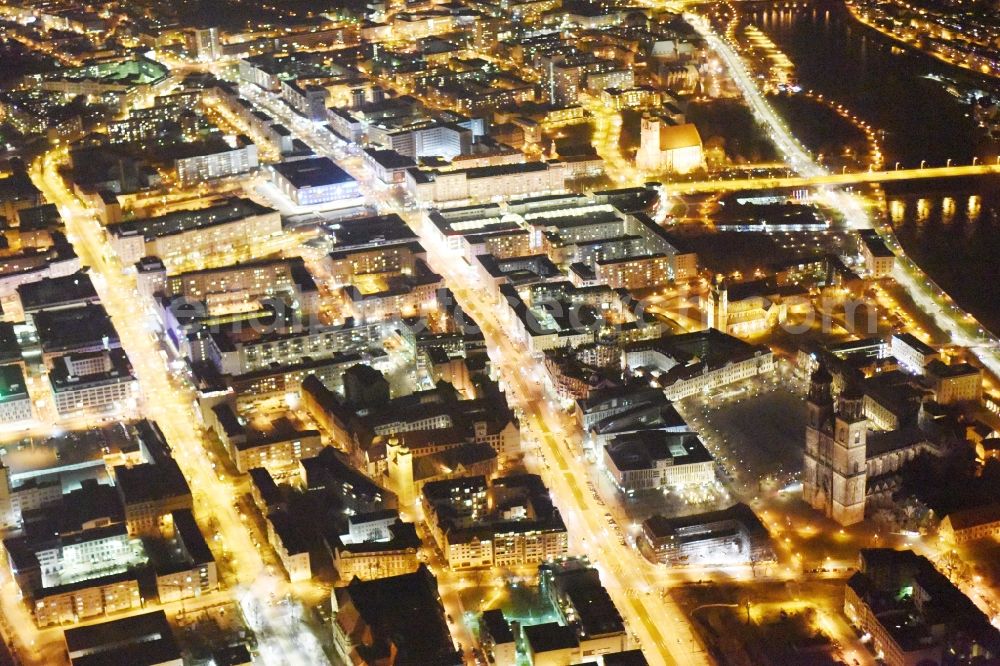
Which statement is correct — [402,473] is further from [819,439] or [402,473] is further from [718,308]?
[718,308]

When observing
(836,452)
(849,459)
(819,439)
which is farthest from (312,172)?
(849,459)

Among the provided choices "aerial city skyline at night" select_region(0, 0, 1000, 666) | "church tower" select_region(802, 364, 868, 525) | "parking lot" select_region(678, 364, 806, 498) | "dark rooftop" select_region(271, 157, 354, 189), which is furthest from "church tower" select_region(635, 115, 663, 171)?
"church tower" select_region(802, 364, 868, 525)

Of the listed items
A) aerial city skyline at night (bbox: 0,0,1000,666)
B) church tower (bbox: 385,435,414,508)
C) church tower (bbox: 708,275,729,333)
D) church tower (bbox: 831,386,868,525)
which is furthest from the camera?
church tower (bbox: 708,275,729,333)

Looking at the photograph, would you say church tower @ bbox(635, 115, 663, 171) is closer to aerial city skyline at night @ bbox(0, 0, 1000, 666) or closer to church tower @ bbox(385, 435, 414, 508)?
aerial city skyline at night @ bbox(0, 0, 1000, 666)

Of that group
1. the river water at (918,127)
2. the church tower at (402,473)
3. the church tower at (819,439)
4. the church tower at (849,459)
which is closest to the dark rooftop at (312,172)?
the river water at (918,127)

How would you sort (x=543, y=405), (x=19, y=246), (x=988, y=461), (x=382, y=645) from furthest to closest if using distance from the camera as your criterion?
(x=19, y=246)
(x=543, y=405)
(x=988, y=461)
(x=382, y=645)

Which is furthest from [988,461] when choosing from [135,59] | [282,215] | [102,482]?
[135,59]

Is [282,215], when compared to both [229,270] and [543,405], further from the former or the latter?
[543,405]
